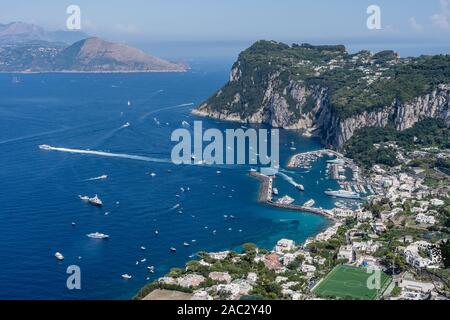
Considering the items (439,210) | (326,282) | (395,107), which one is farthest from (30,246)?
(395,107)

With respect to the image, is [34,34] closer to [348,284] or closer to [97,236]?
[97,236]

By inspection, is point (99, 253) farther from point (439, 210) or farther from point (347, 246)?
point (439, 210)

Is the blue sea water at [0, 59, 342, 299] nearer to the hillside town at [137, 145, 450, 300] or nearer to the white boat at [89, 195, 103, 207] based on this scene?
the white boat at [89, 195, 103, 207]

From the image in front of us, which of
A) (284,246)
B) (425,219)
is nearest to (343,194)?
(425,219)

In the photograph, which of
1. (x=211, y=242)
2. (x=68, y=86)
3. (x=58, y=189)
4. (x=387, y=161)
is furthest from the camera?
(x=68, y=86)

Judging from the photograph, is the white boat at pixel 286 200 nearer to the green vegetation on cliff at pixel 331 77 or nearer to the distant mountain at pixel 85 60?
the green vegetation on cliff at pixel 331 77

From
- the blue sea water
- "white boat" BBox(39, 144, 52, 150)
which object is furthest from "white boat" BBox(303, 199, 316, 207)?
"white boat" BBox(39, 144, 52, 150)

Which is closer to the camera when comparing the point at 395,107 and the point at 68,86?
the point at 395,107
